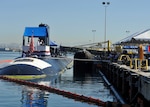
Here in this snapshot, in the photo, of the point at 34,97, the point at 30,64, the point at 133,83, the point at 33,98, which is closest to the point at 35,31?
the point at 30,64

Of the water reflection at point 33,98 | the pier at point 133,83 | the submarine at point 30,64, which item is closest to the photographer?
the pier at point 133,83

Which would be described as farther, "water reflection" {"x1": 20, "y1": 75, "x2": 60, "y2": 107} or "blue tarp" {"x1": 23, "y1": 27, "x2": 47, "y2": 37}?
"blue tarp" {"x1": 23, "y1": 27, "x2": 47, "y2": 37}

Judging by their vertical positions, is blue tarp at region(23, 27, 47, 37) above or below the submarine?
above

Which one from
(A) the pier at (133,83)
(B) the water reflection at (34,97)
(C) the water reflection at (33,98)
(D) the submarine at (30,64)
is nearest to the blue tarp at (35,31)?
(D) the submarine at (30,64)

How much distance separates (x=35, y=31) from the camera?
7419 centimetres

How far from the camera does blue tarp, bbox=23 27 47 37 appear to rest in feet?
241

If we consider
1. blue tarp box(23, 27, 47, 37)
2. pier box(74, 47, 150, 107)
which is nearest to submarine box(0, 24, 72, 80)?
blue tarp box(23, 27, 47, 37)

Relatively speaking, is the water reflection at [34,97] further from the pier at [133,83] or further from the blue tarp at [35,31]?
the blue tarp at [35,31]

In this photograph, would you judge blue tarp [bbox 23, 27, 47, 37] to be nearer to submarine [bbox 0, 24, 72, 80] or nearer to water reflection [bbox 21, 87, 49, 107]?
submarine [bbox 0, 24, 72, 80]

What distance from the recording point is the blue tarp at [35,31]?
73.3 meters

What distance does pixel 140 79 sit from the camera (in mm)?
26375

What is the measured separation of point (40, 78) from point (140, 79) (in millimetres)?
28704

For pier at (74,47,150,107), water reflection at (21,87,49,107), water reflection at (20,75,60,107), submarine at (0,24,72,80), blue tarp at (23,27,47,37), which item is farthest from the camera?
blue tarp at (23,27,47,37)

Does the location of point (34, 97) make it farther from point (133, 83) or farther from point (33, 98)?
point (133, 83)
